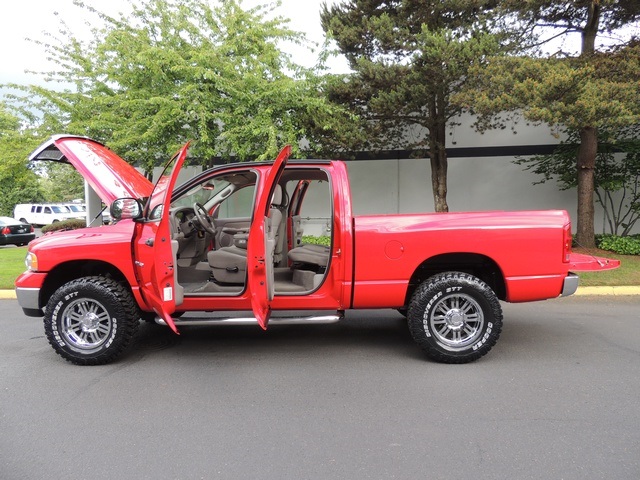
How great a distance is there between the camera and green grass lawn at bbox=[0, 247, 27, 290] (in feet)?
28.8

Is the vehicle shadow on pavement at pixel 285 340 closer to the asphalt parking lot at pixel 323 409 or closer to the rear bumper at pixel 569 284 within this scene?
the asphalt parking lot at pixel 323 409

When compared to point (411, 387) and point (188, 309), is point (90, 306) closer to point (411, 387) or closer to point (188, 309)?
point (188, 309)

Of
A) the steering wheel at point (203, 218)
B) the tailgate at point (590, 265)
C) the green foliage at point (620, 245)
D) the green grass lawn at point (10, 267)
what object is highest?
the steering wheel at point (203, 218)

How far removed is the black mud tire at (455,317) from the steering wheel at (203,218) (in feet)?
8.16

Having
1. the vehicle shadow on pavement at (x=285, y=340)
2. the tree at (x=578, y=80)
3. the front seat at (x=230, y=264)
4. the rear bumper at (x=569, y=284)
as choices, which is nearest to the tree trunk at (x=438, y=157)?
the tree at (x=578, y=80)

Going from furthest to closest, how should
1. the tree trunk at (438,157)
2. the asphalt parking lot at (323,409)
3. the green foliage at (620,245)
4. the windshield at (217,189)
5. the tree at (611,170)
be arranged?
the tree trunk at (438,157) → the tree at (611,170) → the green foliage at (620,245) → the windshield at (217,189) → the asphalt parking lot at (323,409)

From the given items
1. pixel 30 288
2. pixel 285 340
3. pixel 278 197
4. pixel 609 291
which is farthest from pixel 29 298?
pixel 609 291

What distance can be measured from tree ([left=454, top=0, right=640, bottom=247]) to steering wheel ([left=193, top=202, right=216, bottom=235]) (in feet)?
19.9

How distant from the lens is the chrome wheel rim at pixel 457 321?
14.4 feet

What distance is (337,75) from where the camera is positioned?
11.5 meters

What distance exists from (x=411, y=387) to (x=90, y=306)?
3170mm

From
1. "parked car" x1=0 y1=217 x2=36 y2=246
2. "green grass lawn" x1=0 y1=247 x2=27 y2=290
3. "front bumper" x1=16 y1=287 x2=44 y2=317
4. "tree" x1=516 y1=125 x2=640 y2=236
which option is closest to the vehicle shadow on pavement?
"front bumper" x1=16 y1=287 x2=44 y2=317

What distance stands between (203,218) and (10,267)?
7.78 metres

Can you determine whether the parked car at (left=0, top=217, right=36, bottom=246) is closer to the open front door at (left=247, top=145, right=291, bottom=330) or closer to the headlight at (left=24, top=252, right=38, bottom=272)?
the headlight at (left=24, top=252, right=38, bottom=272)
